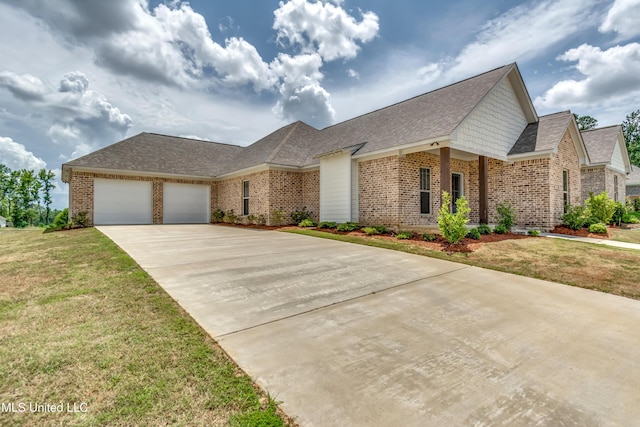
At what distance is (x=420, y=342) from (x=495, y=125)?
12.2m

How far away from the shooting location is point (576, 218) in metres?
11.7

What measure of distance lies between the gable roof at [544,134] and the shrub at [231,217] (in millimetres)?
15034

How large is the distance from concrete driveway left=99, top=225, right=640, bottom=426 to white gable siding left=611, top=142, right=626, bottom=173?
19.5 metres

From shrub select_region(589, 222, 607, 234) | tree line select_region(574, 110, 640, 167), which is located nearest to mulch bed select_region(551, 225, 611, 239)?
shrub select_region(589, 222, 607, 234)

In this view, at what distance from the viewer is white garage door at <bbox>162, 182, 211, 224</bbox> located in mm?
19016

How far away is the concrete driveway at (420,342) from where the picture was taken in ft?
6.76

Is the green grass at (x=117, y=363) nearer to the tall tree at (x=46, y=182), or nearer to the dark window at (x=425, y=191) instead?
the dark window at (x=425, y=191)

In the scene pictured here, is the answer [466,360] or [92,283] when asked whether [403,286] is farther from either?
[92,283]

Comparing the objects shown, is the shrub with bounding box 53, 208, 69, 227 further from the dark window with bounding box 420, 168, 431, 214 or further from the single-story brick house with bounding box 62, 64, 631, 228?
the dark window with bounding box 420, 168, 431, 214

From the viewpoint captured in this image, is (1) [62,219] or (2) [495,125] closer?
(2) [495,125]

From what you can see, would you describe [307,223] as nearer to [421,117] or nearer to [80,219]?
[421,117]

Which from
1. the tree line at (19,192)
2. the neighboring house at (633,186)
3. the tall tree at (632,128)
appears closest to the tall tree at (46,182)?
the tree line at (19,192)

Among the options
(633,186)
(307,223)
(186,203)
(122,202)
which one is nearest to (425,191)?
(307,223)

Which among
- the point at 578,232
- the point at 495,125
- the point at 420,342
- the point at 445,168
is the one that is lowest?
the point at 420,342
